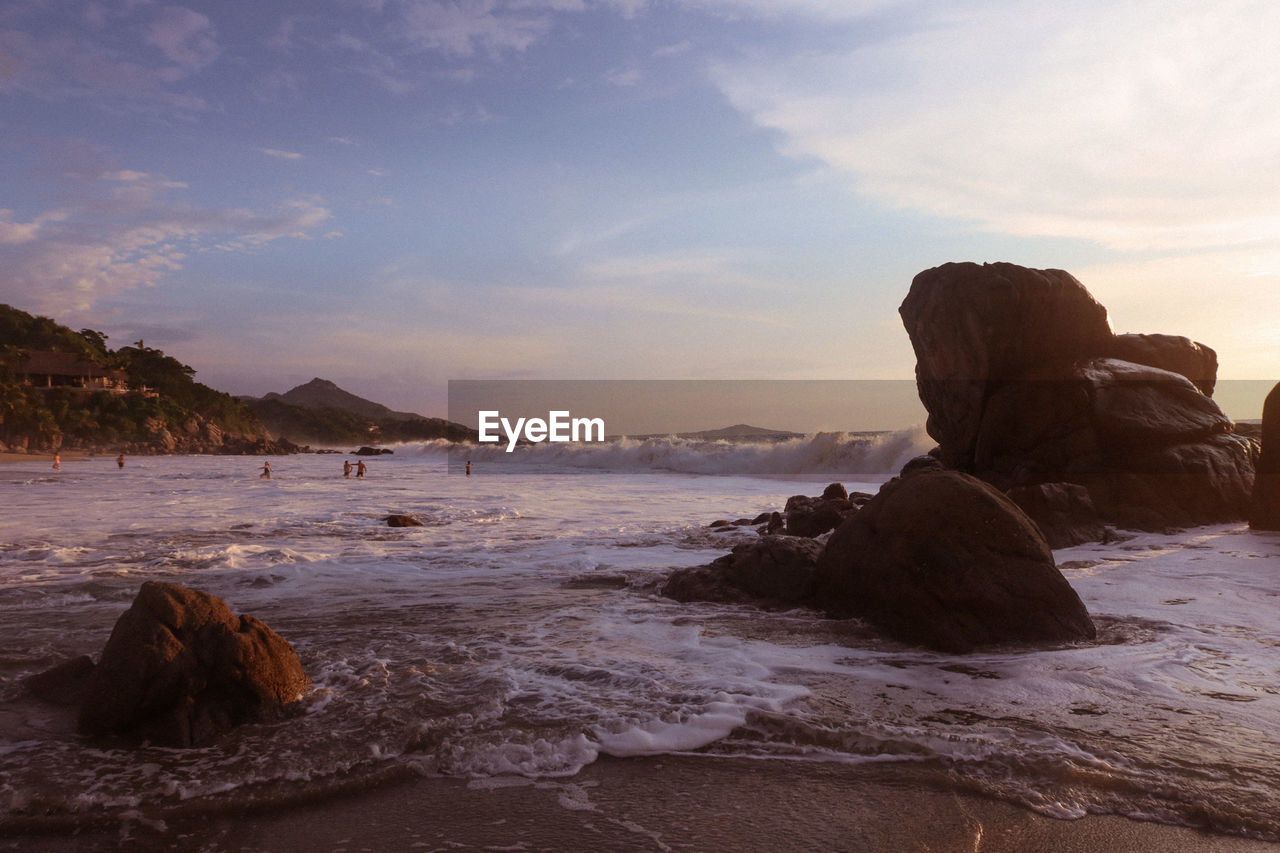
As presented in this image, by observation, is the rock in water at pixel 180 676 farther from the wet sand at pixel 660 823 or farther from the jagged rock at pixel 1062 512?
the jagged rock at pixel 1062 512

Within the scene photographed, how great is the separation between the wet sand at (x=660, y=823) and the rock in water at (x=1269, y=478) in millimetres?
10098

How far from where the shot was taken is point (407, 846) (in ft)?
9.89

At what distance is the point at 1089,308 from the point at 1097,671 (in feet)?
37.7

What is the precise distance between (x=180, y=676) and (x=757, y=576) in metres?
5.13

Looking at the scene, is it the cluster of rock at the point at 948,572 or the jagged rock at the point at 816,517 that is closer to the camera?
the cluster of rock at the point at 948,572

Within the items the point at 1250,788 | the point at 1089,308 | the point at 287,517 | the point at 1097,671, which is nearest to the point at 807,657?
the point at 1097,671

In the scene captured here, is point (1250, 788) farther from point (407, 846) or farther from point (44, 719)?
point (44, 719)

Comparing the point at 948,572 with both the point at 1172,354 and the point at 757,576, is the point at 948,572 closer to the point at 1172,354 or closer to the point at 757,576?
the point at 757,576

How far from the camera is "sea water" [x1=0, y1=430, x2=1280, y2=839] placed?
3.56m

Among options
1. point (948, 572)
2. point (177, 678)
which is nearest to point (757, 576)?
point (948, 572)

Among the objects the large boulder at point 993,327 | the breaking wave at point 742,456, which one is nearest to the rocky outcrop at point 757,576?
the large boulder at point 993,327

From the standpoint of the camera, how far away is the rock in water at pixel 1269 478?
1082 cm

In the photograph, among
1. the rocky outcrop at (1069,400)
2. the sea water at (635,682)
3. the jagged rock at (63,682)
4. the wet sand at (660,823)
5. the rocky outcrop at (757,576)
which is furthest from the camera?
the rocky outcrop at (1069,400)

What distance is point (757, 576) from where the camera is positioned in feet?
25.5
